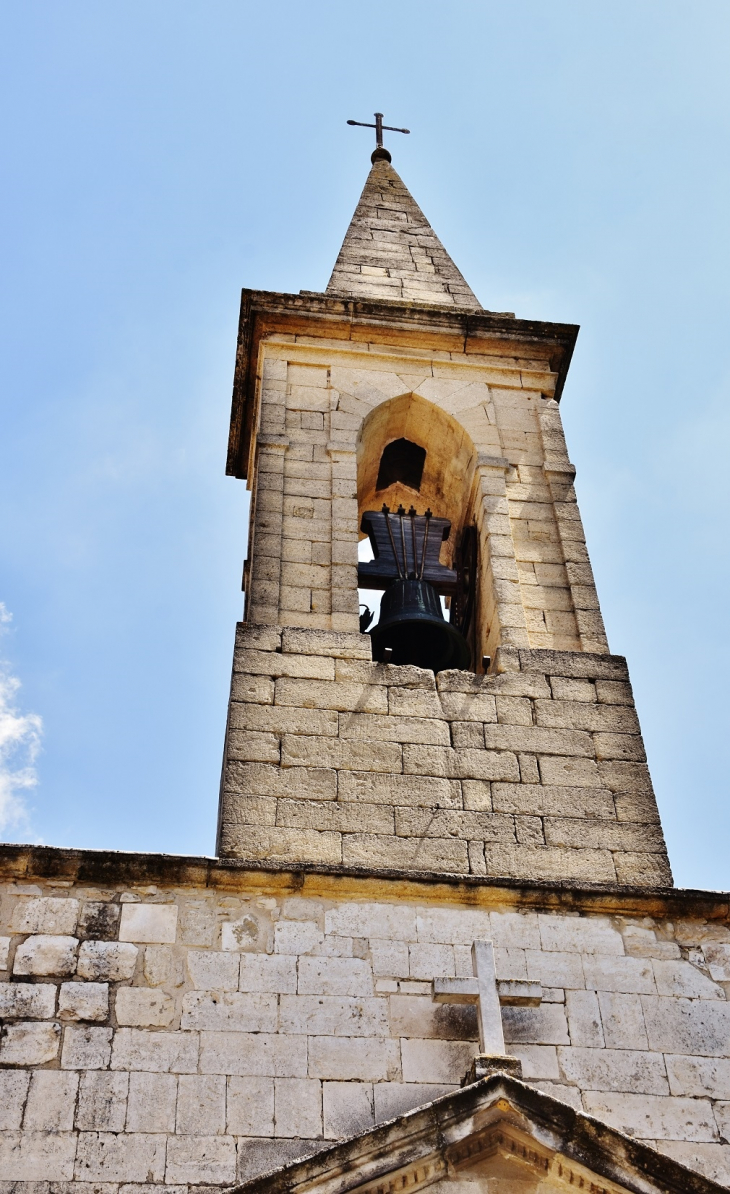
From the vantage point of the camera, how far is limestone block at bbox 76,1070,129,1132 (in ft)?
16.2

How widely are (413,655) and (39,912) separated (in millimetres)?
2894

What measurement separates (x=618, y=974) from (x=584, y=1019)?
0.93 ft

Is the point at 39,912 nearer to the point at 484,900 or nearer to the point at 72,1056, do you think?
the point at 72,1056

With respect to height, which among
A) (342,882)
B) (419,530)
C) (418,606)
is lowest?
A: (342,882)

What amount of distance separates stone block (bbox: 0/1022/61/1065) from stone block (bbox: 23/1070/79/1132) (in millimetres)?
67

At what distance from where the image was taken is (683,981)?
578 centimetres

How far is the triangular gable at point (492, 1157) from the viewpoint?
187 inches

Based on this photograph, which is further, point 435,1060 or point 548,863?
point 548,863

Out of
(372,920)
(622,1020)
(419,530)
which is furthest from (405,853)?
(419,530)

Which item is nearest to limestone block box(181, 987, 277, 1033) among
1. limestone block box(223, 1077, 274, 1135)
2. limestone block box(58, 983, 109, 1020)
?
limestone block box(58, 983, 109, 1020)

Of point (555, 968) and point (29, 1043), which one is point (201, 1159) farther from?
point (555, 968)

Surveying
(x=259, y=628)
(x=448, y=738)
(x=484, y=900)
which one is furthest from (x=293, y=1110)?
(x=259, y=628)

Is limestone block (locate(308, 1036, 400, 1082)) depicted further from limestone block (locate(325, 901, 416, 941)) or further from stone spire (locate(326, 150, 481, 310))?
stone spire (locate(326, 150, 481, 310))

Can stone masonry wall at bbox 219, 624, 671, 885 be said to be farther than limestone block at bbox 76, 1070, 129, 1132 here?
Yes
